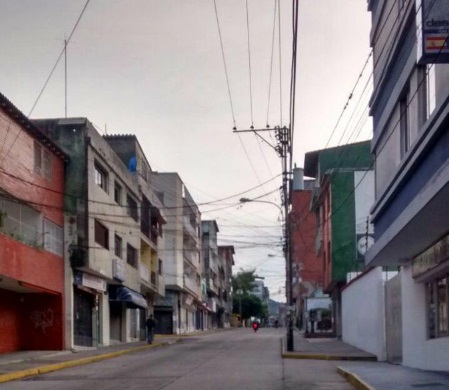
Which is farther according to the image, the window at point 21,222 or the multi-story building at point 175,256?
the multi-story building at point 175,256

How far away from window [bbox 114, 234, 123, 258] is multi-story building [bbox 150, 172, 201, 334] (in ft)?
75.5

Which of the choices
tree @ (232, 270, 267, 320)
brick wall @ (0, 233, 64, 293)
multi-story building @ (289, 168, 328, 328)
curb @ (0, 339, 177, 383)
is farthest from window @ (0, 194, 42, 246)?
tree @ (232, 270, 267, 320)

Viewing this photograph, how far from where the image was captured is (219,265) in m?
126

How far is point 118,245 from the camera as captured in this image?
4516cm

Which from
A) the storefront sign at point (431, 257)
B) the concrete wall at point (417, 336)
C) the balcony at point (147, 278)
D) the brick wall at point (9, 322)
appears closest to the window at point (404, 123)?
the storefront sign at point (431, 257)

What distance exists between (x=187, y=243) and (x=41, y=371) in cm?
5658

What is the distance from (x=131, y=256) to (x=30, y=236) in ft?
57.4

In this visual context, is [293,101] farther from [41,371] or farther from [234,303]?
[234,303]

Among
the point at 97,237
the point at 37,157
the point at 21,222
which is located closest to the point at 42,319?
the point at 21,222

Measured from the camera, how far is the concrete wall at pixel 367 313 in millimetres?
29375

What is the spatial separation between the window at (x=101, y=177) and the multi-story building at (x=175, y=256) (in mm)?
27095

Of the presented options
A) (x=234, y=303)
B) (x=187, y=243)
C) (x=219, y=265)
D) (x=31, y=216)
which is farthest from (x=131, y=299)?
(x=234, y=303)

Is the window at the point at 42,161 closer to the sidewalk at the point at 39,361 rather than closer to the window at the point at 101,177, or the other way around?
the window at the point at 101,177

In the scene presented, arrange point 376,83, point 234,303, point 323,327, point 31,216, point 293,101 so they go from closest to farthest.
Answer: point 293,101
point 376,83
point 31,216
point 323,327
point 234,303
